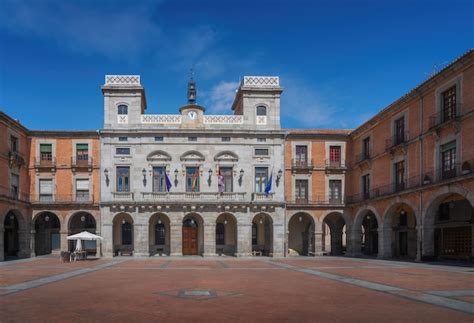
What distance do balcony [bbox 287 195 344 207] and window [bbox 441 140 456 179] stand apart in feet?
43.6

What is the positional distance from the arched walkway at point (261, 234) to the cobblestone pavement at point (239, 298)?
20120 mm

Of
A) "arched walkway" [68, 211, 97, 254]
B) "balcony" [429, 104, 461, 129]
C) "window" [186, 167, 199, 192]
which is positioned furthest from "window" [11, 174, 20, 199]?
"balcony" [429, 104, 461, 129]

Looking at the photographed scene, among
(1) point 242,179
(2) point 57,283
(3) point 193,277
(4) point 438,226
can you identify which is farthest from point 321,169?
(2) point 57,283

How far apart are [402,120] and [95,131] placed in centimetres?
2529

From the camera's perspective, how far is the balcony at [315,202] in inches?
1540

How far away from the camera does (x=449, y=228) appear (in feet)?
100

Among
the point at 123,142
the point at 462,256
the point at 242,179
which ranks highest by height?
the point at 123,142

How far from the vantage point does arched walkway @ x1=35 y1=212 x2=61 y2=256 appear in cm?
4003

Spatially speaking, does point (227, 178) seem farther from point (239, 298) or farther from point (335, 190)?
point (239, 298)

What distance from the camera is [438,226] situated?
3128 centimetres

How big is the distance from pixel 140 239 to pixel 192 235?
4.72 metres

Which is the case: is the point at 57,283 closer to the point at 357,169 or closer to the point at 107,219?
the point at 107,219

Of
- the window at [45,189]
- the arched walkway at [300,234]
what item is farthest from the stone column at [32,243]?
the arched walkway at [300,234]

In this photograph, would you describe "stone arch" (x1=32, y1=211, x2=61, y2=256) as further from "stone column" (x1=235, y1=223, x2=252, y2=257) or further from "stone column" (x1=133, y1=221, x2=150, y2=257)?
"stone column" (x1=235, y1=223, x2=252, y2=257)
